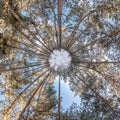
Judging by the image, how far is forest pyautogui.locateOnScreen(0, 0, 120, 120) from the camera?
1154cm

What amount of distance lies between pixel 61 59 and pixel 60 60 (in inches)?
2.4

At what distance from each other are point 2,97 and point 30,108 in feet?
3.77

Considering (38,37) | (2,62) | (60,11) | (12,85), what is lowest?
(12,85)

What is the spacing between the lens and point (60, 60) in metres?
11.4

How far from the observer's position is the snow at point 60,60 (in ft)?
37.9

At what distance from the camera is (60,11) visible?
37.4 ft

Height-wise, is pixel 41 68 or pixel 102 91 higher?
pixel 41 68

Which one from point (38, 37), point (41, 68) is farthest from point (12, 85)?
point (38, 37)

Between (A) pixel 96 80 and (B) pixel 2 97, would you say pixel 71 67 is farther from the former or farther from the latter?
(B) pixel 2 97

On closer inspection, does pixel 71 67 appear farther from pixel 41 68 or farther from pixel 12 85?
pixel 12 85

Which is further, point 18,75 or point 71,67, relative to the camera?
point 18,75

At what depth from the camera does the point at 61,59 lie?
37.6ft

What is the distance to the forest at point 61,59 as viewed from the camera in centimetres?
1154

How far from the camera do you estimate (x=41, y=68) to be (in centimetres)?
1277
